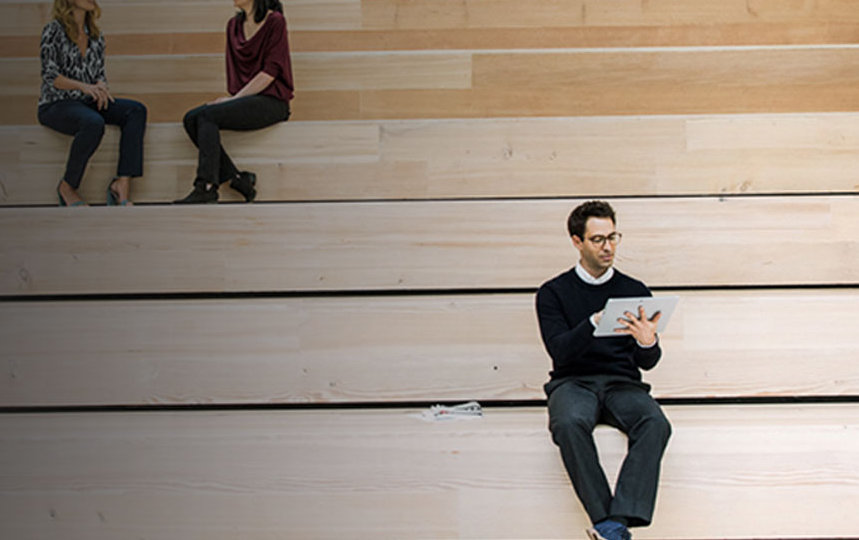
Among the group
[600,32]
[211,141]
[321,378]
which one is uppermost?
[600,32]

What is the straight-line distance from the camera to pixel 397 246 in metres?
1.62

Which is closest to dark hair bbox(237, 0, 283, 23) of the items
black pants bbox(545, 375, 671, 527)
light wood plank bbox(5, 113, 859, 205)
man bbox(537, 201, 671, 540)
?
light wood plank bbox(5, 113, 859, 205)

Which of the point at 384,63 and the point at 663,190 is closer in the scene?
the point at 663,190

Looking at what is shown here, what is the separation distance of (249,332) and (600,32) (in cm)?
126

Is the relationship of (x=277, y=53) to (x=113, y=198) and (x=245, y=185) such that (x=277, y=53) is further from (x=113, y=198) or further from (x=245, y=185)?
(x=113, y=198)

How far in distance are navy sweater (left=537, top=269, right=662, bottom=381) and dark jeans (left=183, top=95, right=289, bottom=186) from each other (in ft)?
2.44

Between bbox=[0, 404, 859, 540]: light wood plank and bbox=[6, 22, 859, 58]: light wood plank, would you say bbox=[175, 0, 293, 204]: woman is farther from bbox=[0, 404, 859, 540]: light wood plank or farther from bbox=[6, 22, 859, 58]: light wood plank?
bbox=[0, 404, 859, 540]: light wood plank

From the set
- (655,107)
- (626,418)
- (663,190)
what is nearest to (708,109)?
(655,107)

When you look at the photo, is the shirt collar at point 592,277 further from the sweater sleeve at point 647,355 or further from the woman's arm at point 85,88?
the woman's arm at point 85,88

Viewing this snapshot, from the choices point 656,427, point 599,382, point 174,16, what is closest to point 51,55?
point 174,16

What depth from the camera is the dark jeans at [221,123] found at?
1.72 m

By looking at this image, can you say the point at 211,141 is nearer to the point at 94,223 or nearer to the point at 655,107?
the point at 94,223

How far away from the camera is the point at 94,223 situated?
1619 millimetres

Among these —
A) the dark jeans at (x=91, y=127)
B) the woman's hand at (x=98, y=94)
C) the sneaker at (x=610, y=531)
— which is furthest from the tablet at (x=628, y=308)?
the woman's hand at (x=98, y=94)
